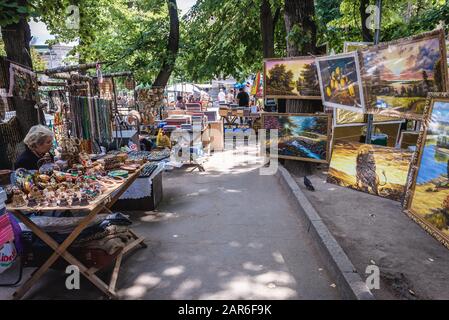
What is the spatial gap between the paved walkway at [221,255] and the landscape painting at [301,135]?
3.83 feet

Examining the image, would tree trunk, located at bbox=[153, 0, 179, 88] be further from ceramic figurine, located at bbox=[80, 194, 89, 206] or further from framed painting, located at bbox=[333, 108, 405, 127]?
ceramic figurine, located at bbox=[80, 194, 89, 206]

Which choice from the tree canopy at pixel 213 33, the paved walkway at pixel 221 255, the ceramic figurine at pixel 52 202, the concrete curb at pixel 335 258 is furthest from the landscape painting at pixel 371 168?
the ceramic figurine at pixel 52 202

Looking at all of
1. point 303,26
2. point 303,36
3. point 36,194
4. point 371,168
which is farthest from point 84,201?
point 303,26

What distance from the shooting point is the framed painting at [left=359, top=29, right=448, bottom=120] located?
4.03m

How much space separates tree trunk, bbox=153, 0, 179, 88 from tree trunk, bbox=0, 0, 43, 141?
23.7 feet

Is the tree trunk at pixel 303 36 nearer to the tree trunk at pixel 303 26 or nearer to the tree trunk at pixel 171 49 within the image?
the tree trunk at pixel 303 26

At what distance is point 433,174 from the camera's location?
4074 millimetres

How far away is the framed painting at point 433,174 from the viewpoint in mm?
3855

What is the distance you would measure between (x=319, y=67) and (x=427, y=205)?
3.34 metres

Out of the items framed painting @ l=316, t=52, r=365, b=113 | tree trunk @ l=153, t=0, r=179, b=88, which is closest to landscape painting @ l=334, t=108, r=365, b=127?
framed painting @ l=316, t=52, r=365, b=113

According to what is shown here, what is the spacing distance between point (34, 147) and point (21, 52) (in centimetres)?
246

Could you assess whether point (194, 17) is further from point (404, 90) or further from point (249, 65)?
point (404, 90)
